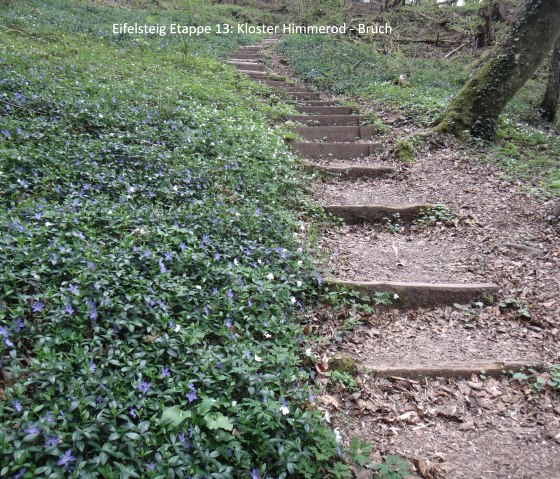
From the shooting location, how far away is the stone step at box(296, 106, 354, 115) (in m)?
10.5

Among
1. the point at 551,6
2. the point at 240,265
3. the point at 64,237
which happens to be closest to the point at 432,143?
the point at 551,6

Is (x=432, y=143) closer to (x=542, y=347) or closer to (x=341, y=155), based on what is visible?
(x=341, y=155)

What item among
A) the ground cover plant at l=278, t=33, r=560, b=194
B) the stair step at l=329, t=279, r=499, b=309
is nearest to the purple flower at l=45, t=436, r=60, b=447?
the stair step at l=329, t=279, r=499, b=309

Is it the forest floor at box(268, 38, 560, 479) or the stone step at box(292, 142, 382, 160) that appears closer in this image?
the forest floor at box(268, 38, 560, 479)

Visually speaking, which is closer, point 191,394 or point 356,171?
point 191,394

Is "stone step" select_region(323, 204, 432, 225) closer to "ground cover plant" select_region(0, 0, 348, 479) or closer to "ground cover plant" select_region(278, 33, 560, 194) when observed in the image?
"ground cover plant" select_region(0, 0, 348, 479)

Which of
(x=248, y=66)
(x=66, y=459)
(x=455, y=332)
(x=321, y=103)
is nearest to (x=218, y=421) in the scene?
(x=66, y=459)

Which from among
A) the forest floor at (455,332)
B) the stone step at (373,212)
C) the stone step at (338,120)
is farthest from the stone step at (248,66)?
the stone step at (373,212)

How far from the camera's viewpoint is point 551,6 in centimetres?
762

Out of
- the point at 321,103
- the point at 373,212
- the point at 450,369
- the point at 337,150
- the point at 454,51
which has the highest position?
the point at 454,51

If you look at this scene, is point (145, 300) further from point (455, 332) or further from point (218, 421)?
point (455, 332)

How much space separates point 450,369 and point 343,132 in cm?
666

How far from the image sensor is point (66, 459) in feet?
6.75

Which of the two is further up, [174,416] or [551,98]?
[551,98]
